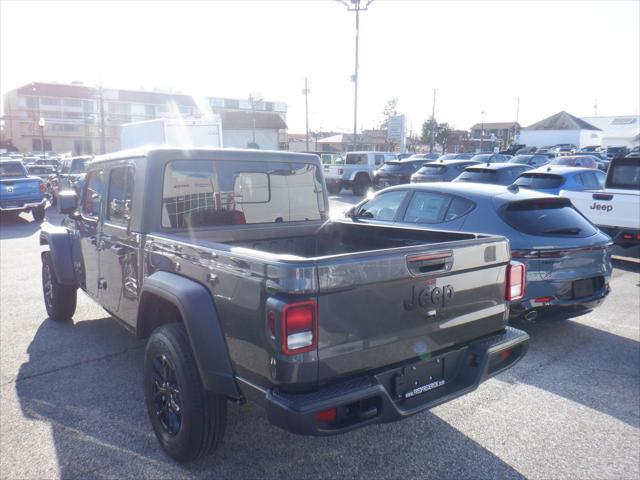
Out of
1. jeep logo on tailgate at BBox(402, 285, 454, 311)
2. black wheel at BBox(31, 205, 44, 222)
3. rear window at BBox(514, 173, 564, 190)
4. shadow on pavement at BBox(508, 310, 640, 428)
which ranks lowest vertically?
shadow on pavement at BBox(508, 310, 640, 428)

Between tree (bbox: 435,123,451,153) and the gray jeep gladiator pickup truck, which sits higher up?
tree (bbox: 435,123,451,153)

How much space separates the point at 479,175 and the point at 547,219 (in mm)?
7035

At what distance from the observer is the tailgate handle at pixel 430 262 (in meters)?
2.73

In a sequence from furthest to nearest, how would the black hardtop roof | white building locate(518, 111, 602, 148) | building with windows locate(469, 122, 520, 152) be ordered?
building with windows locate(469, 122, 520, 152) < white building locate(518, 111, 602, 148) < the black hardtop roof

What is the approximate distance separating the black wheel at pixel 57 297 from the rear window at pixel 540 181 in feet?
28.7

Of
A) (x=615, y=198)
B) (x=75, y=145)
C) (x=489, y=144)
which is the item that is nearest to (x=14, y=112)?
(x=75, y=145)

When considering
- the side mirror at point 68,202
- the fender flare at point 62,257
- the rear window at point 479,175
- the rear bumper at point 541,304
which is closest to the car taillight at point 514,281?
the rear bumper at point 541,304

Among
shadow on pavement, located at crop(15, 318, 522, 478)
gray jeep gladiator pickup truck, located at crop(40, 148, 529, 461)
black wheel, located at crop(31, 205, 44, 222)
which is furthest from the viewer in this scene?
black wheel, located at crop(31, 205, 44, 222)

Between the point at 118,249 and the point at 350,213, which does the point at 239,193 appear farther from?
the point at 350,213

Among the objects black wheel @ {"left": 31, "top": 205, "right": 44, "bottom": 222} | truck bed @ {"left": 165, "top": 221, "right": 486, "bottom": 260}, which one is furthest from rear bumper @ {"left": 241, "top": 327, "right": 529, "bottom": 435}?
black wheel @ {"left": 31, "top": 205, "right": 44, "bottom": 222}

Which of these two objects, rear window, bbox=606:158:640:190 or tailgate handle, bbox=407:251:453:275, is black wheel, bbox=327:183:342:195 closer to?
rear window, bbox=606:158:640:190

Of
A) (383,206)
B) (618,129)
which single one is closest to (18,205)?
(383,206)

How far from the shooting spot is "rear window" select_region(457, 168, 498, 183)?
11999mm

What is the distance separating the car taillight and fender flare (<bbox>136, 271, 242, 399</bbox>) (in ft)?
6.05
